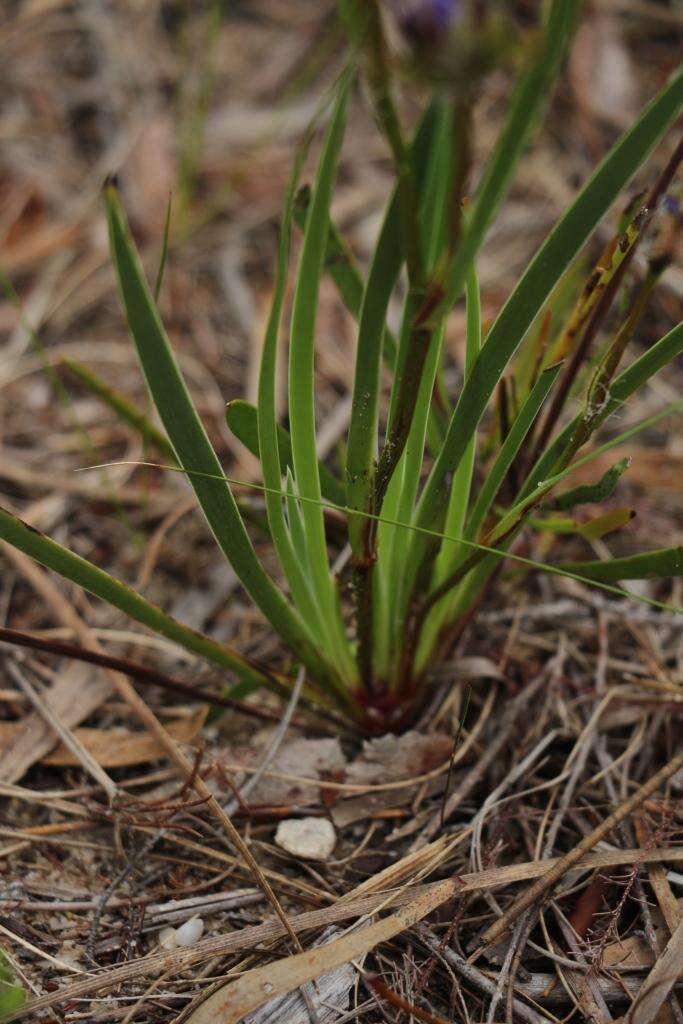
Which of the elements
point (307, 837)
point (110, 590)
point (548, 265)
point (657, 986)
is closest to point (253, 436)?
point (110, 590)

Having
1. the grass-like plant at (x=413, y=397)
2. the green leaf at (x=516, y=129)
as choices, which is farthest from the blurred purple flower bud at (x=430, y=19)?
the green leaf at (x=516, y=129)

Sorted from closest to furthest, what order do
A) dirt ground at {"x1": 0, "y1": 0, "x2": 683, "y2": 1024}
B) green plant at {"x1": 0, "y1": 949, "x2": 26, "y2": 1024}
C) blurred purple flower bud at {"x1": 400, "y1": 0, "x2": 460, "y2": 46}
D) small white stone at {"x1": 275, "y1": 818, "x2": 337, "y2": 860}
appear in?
blurred purple flower bud at {"x1": 400, "y1": 0, "x2": 460, "y2": 46}, green plant at {"x1": 0, "y1": 949, "x2": 26, "y2": 1024}, dirt ground at {"x1": 0, "y1": 0, "x2": 683, "y2": 1024}, small white stone at {"x1": 275, "y1": 818, "x2": 337, "y2": 860}

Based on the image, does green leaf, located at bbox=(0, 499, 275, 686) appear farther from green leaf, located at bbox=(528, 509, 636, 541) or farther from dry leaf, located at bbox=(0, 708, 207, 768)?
green leaf, located at bbox=(528, 509, 636, 541)

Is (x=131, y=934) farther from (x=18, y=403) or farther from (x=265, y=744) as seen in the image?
(x=18, y=403)

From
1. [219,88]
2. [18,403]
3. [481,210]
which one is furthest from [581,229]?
[219,88]

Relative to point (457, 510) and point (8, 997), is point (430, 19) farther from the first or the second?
point (8, 997)

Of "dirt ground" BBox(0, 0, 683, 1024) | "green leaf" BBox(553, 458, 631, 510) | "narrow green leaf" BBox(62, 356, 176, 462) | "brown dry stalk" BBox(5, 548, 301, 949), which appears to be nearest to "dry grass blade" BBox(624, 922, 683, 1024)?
"dirt ground" BBox(0, 0, 683, 1024)

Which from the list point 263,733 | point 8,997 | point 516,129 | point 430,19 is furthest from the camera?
point 263,733

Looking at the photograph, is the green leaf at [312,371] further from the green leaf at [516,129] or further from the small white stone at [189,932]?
the small white stone at [189,932]
